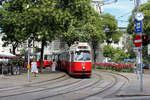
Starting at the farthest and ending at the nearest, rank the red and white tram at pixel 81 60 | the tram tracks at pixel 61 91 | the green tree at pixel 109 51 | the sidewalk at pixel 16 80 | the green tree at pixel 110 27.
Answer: the green tree at pixel 109 51
the green tree at pixel 110 27
the red and white tram at pixel 81 60
the sidewalk at pixel 16 80
the tram tracks at pixel 61 91

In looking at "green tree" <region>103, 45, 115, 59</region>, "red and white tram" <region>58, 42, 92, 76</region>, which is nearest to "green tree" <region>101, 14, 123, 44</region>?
"green tree" <region>103, 45, 115, 59</region>

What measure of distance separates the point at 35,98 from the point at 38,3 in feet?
50.5

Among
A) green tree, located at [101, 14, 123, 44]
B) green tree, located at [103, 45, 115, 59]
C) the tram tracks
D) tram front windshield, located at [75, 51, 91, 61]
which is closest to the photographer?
the tram tracks

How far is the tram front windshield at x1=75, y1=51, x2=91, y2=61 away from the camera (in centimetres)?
2115

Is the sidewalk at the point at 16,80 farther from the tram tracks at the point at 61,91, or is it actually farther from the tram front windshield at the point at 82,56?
the tram front windshield at the point at 82,56

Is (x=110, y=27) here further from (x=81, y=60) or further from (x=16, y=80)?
(x=16, y=80)

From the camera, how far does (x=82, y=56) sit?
2123 cm

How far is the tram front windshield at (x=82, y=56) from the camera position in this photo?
69.4 ft

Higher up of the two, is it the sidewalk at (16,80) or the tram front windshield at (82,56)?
the tram front windshield at (82,56)

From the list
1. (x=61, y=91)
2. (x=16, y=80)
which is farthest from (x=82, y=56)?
(x=61, y=91)

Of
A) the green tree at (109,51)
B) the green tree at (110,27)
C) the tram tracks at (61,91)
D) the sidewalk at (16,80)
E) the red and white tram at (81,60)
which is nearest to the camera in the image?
the tram tracks at (61,91)

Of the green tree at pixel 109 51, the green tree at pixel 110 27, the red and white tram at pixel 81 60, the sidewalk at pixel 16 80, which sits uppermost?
the green tree at pixel 110 27

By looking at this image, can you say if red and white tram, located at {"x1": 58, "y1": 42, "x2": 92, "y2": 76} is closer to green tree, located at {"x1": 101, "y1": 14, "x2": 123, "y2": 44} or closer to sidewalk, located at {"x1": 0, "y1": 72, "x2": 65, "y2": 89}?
sidewalk, located at {"x1": 0, "y1": 72, "x2": 65, "y2": 89}

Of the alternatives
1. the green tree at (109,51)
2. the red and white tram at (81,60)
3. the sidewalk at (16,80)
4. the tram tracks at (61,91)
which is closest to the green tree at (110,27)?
the green tree at (109,51)
